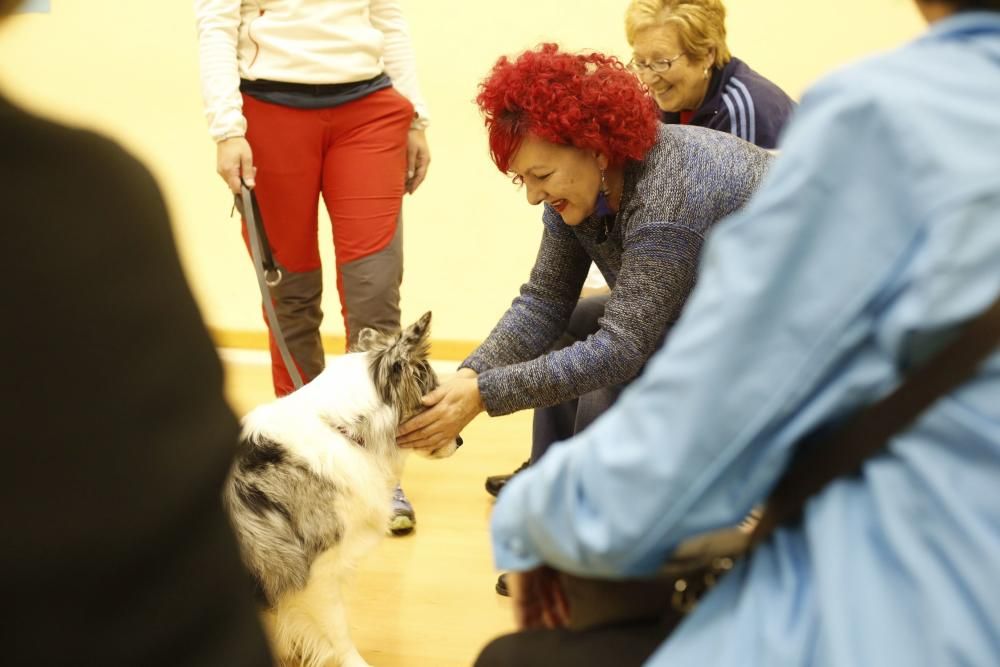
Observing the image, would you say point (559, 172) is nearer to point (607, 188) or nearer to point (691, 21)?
point (607, 188)

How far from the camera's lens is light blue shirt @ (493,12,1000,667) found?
2.12 feet

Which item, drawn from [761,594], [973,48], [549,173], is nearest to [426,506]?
[549,173]

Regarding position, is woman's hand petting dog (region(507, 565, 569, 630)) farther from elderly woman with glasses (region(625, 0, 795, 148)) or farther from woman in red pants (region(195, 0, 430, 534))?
elderly woman with glasses (region(625, 0, 795, 148))

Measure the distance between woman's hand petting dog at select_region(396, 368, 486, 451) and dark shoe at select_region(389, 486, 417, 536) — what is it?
655 millimetres

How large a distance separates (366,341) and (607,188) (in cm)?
67

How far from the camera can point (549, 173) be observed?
6.07 ft

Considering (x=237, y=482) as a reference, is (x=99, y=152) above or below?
above

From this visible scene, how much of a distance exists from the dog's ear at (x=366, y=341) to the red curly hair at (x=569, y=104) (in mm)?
569

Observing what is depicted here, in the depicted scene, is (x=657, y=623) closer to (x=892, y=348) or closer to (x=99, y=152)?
(x=892, y=348)

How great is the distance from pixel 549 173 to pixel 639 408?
1168 millimetres

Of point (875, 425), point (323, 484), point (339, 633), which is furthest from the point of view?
point (339, 633)

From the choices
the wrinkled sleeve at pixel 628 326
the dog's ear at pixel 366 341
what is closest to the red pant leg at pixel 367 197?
the dog's ear at pixel 366 341

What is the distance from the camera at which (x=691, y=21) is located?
2.48 m

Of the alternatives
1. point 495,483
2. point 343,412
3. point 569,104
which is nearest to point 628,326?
point 569,104
